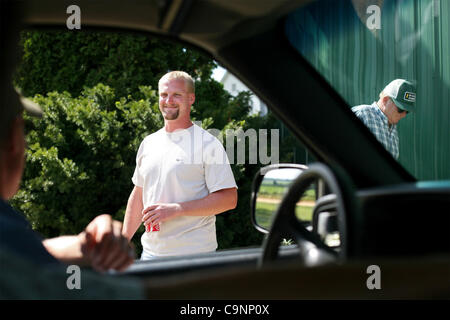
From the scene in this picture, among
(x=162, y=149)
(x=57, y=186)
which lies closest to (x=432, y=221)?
(x=162, y=149)

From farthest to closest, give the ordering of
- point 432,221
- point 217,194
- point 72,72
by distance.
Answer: point 72,72
point 217,194
point 432,221

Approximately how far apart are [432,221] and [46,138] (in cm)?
500

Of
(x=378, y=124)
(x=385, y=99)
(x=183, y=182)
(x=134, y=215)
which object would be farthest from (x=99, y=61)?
(x=378, y=124)

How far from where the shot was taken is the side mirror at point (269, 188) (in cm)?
195

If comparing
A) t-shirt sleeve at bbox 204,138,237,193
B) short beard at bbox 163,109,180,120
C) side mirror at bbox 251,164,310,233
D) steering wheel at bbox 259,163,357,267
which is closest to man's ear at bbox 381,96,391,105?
side mirror at bbox 251,164,310,233

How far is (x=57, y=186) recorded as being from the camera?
16.9 feet

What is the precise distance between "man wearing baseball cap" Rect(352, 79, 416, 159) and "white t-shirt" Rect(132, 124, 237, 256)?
4.64 ft

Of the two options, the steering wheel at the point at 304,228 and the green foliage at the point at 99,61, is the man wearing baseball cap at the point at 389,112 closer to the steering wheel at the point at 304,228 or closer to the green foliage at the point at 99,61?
the steering wheel at the point at 304,228

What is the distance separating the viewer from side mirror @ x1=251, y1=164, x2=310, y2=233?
195 centimetres

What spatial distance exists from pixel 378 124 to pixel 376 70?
489 mm

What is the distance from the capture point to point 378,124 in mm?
1795

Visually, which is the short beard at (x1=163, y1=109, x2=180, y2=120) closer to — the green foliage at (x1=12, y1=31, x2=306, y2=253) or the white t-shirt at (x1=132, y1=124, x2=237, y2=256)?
the white t-shirt at (x1=132, y1=124, x2=237, y2=256)
